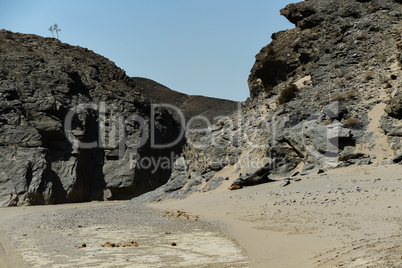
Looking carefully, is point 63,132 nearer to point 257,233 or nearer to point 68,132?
point 68,132

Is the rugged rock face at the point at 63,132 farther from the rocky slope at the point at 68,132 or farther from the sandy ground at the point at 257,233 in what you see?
the sandy ground at the point at 257,233

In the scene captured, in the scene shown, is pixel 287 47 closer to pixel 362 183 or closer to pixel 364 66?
pixel 364 66

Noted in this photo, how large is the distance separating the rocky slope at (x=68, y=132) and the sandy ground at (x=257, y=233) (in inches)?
735

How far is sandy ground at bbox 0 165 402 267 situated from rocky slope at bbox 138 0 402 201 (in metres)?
3.04

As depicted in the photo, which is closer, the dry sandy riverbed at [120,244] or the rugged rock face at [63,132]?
the dry sandy riverbed at [120,244]

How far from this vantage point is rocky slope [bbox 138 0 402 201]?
18.2 metres

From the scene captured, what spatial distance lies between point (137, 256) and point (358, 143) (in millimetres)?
13109

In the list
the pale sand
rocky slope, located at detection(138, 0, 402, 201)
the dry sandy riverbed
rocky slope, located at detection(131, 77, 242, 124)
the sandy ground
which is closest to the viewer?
the pale sand

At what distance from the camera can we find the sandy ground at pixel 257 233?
696 cm

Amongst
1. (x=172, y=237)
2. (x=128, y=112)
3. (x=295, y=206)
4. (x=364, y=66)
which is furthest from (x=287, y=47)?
(x=172, y=237)

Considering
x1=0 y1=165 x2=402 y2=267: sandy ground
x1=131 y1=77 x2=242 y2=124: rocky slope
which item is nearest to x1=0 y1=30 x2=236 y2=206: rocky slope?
x1=0 y1=165 x2=402 y2=267: sandy ground

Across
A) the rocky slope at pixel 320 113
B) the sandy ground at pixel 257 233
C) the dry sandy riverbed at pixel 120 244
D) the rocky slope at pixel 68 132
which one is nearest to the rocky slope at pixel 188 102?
the rocky slope at pixel 68 132

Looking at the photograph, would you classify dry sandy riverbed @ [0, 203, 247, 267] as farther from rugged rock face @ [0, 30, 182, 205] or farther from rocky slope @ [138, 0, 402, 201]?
rugged rock face @ [0, 30, 182, 205]

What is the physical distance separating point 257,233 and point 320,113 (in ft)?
39.4
